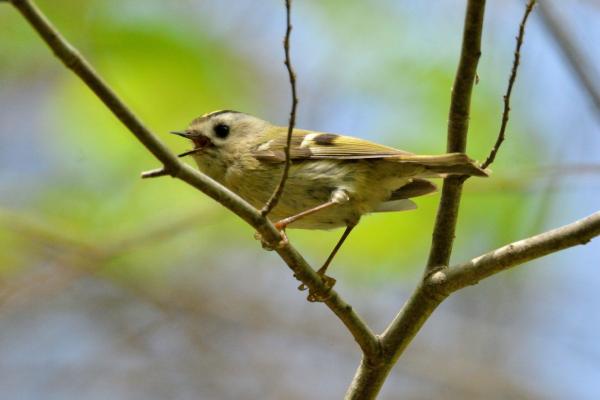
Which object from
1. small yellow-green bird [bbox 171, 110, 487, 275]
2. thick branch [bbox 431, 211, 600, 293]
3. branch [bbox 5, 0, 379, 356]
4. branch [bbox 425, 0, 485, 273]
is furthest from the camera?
small yellow-green bird [bbox 171, 110, 487, 275]

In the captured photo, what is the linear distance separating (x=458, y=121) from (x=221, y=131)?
1.53m

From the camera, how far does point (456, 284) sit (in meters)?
3.16

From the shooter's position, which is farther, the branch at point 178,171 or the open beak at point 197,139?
the open beak at point 197,139

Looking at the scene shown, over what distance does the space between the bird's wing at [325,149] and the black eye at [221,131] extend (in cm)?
26

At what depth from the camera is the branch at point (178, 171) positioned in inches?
87.4

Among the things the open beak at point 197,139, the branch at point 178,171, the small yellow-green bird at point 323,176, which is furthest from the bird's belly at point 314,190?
the branch at point 178,171

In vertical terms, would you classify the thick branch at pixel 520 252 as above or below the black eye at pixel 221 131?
below

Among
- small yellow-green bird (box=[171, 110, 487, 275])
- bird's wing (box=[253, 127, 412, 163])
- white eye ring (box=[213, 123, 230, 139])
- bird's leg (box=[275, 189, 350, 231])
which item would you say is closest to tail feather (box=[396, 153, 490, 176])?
small yellow-green bird (box=[171, 110, 487, 275])

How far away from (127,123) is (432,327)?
5556mm

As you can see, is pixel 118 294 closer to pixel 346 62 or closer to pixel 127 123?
pixel 346 62

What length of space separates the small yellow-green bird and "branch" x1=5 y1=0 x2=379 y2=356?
0.59 meters

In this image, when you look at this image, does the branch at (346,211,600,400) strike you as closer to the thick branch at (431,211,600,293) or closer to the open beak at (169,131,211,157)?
the thick branch at (431,211,600,293)

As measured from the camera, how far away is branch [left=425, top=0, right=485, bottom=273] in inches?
114

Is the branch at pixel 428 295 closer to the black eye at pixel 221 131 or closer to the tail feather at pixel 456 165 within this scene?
the tail feather at pixel 456 165
